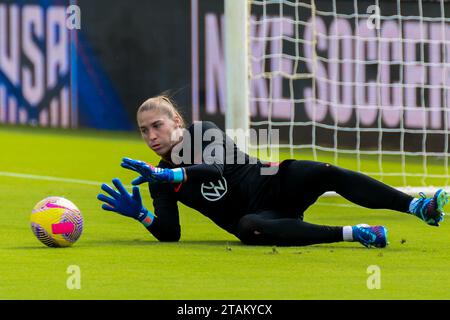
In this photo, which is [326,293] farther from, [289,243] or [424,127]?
[424,127]

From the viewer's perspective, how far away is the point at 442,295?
589cm

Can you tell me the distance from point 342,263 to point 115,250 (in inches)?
55.6

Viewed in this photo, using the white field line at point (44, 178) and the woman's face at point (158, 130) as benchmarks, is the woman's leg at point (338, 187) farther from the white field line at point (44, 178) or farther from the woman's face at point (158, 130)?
the white field line at point (44, 178)

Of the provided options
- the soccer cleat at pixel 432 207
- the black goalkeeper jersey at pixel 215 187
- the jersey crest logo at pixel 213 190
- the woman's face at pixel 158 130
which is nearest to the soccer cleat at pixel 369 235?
the soccer cleat at pixel 432 207

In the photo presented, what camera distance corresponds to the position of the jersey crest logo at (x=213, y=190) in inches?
299

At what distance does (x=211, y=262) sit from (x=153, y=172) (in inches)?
23.6

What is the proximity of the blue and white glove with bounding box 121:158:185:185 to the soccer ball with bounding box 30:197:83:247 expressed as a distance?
552mm

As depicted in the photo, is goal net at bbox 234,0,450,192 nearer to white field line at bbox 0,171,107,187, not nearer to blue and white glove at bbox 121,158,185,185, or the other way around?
white field line at bbox 0,171,107,187

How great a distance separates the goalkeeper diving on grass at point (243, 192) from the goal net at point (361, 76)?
6590 millimetres

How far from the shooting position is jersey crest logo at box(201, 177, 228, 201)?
7.60 meters

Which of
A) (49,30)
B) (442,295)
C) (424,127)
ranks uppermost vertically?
(49,30)

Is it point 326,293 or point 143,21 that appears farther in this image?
point 143,21

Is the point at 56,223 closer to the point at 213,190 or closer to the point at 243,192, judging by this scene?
the point at 213,190
